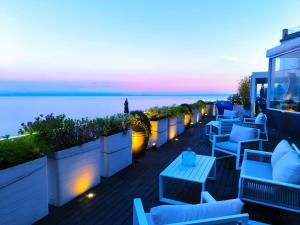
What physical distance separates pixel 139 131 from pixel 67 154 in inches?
80.8

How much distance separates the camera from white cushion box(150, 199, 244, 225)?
1317 mm

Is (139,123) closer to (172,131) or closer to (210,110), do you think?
(172,131)

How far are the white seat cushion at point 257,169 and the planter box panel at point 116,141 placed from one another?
2161 mm

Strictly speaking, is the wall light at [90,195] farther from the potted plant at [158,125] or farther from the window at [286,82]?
the window at [286,82]

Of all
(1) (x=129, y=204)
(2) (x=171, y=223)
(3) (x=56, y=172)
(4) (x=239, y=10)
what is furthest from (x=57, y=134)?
(4) (x=239, y=10)

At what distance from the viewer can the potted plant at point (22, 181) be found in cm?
224

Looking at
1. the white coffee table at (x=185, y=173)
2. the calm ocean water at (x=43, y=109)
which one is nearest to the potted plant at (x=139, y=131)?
the calm ocean water at (x=43, y=109)

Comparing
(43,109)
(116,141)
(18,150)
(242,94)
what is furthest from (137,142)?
(43,109)

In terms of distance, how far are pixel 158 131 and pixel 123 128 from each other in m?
1.88

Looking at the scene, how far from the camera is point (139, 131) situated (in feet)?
15.9

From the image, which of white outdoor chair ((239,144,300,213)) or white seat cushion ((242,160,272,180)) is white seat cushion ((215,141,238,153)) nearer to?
white seat cushion ((242,160,272,180))

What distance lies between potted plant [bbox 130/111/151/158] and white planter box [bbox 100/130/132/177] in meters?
0.26

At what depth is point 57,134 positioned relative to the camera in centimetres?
301

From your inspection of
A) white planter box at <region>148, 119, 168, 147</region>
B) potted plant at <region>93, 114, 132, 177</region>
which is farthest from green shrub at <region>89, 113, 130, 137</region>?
white planter box at <region>148, 119, 168, 147</region>
